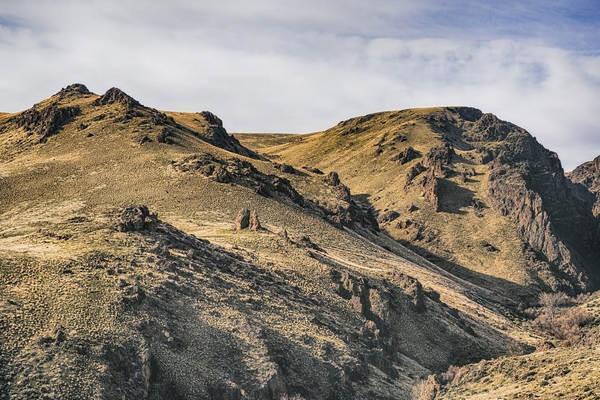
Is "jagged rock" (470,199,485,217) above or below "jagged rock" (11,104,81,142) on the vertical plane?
below

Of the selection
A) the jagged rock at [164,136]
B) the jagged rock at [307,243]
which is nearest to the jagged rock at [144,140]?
the jagged rock at [164,136]

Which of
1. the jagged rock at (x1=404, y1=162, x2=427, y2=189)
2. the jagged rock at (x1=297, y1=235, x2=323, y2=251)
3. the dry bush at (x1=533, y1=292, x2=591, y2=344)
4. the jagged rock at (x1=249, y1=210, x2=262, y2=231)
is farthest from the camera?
the jagged rock at (x1=404, y1=162, x2=427, y2=189)

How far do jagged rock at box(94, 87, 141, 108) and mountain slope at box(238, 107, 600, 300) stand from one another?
55.4m

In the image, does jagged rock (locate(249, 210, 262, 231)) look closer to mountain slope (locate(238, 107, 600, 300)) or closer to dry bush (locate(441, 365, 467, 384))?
dry bush (locate(441, 365, 467, 384))

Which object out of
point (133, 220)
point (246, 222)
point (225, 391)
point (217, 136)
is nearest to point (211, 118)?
point (217, 136)

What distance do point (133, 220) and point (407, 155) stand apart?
11275 cm

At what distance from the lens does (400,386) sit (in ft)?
189

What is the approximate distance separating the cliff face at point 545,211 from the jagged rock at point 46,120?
281 ft

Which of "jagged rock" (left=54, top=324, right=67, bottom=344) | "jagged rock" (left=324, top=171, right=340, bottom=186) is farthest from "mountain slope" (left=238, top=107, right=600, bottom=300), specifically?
"jagged rock" (left=54, top=324, right=67, bottom=344)

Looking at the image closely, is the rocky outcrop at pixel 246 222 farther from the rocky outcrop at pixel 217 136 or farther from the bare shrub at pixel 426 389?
the rocky outcrop at pixel 217 136

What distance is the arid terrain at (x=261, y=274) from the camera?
4659 centimetres

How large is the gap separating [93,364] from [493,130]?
166927mm

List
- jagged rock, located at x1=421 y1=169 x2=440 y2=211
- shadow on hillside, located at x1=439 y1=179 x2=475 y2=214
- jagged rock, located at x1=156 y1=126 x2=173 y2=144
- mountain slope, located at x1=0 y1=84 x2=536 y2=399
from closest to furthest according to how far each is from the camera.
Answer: mountain slope, located at x1=0 y1=84 x2=536 y2=399, jagged rock, located at x1=156 y1=126 x2=173 y2=144, jagged rock, located at x1=421 y1=169 x2=440 y2=211, shadow on hillside, located at x1=439 y1=179 x2=475 y2=214

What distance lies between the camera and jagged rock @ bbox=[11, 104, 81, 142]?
12825 centimetres
